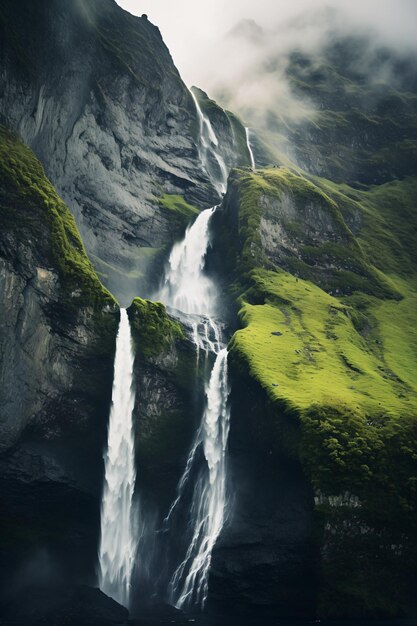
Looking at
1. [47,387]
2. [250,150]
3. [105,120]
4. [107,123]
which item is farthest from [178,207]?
[250,150]

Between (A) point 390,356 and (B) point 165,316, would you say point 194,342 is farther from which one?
(A) point 390,356

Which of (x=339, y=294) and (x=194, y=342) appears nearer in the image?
(x=194, y=342)

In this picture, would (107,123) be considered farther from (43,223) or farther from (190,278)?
(43,223)

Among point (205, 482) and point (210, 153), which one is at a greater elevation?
point (210, 153)

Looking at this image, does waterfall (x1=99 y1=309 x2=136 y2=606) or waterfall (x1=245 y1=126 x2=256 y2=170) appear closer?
waterfall (x1=99 y1=309 x2=136 y2=606)

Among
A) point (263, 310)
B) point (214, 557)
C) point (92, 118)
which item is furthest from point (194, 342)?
point (92, 118)

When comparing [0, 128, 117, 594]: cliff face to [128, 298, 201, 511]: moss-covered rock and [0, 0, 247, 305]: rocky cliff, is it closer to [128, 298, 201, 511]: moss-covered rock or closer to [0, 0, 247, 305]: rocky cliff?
[128, 298, 201, 511]: moss-covered rock

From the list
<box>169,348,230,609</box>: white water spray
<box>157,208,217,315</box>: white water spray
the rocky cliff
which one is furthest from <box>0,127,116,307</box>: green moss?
<box>157,208,217,315</box>: white water spray
